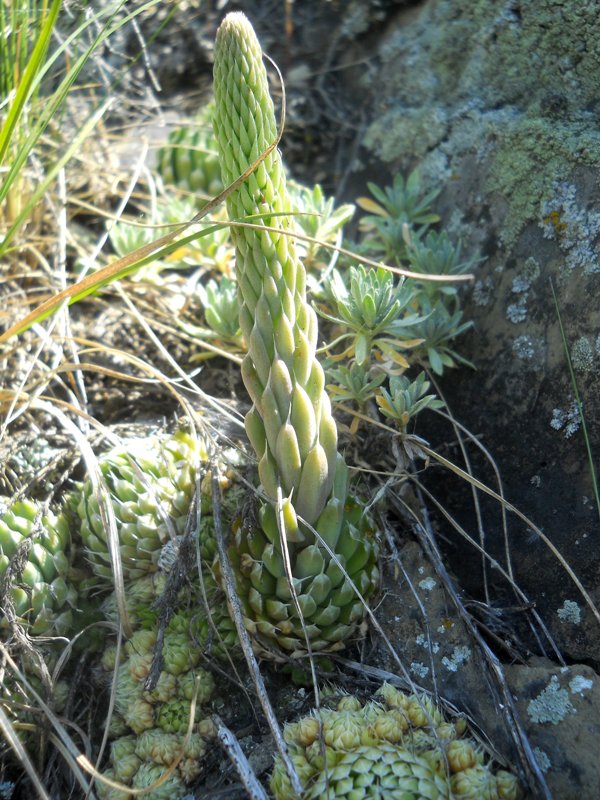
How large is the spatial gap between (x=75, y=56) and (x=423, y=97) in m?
1.34

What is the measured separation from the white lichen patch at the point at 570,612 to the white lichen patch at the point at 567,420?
1.41 feet

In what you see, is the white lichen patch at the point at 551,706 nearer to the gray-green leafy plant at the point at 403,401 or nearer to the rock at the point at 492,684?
the rock at the point at 492,684

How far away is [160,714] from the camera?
1.81 metres

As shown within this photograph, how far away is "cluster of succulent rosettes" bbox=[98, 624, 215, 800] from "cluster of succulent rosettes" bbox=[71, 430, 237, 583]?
199 millimetres

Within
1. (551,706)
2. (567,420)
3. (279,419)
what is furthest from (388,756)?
(567,420)

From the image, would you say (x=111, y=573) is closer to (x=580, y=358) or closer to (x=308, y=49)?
(x=580, y=358)

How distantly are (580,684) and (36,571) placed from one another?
138 centimetres

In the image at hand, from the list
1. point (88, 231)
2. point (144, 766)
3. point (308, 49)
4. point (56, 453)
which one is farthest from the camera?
point (308, 49)

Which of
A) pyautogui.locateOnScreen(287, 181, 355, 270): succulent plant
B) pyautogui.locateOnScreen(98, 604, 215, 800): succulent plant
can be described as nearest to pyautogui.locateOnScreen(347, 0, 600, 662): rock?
pyautogui.locateOnScreen(287, 181, 355, 270): succulent plant

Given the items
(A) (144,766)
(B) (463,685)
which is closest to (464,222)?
(B) (463,685)

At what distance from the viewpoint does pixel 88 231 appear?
3.11 metres

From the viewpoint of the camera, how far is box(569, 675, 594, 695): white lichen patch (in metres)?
1.70

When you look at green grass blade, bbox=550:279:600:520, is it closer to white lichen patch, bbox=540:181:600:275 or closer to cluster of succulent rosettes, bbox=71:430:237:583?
white lichen patch, bbox=540:181:600:275

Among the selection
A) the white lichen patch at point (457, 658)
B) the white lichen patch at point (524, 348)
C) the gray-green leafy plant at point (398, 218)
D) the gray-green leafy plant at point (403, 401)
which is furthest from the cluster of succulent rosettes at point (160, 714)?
the gray-green leafy plant at point (398, 218)
